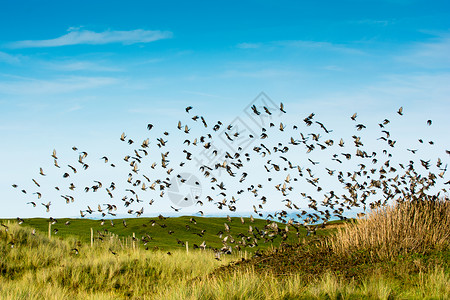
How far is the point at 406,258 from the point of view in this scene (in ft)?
57.6

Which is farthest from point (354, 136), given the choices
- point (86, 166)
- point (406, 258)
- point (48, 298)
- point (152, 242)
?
point (152, 242)

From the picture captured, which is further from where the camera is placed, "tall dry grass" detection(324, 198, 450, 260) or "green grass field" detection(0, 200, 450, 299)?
"tall dry grass" detection(324, 198, 450, 260)

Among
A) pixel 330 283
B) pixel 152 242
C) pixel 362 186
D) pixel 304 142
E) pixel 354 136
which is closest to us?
pixel 330 283

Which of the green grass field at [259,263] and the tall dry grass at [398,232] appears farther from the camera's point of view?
the tall dry grass at [398,232]

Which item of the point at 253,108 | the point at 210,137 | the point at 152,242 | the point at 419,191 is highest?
the point at 253,108

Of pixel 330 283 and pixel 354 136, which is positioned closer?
pixel 330 283

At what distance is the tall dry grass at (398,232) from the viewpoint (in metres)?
19.1

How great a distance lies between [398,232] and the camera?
66.9 feet

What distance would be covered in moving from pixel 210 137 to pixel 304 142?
436 centimetres

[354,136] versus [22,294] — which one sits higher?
[354,136]

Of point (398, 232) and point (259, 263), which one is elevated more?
point (398, 232)

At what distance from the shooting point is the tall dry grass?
19.1 meters

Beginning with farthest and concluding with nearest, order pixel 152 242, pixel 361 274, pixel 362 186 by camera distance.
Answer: pixel 152 242 → pixel 362 186 → pixel 361 274

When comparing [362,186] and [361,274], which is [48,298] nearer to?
[361,274]
